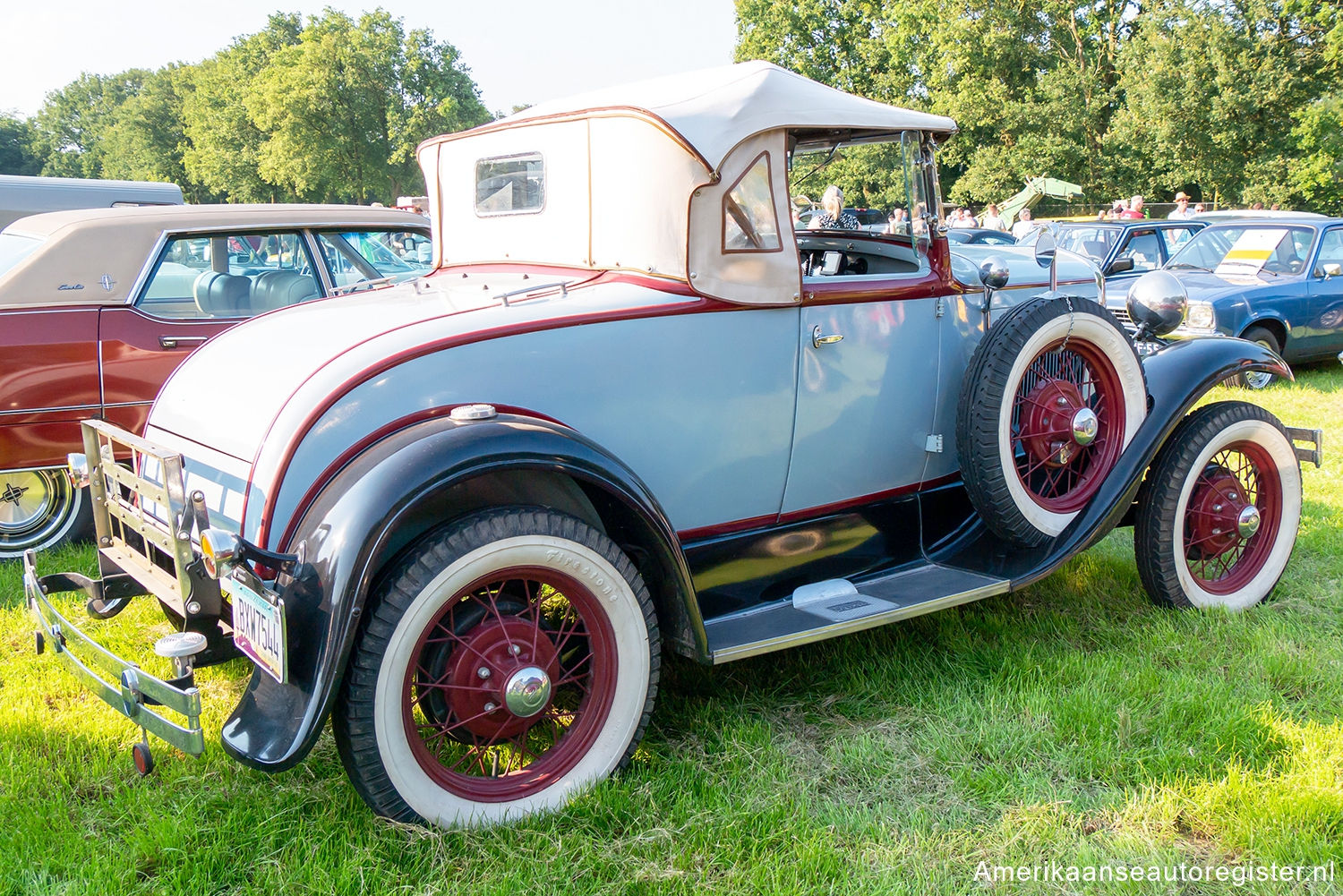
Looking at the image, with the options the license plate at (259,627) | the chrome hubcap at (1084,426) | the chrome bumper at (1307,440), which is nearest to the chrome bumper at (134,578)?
the license plate at (259,627)

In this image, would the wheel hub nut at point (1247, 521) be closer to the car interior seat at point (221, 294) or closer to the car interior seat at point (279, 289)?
the car interior seat at point (279, 289)

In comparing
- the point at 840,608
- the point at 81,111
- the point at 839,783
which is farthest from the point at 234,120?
the point at 81,111

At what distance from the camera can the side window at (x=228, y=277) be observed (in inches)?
194

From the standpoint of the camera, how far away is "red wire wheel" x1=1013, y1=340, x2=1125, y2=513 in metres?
3.56

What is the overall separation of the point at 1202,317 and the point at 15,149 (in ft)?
292

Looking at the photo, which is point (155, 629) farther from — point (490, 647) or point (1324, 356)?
point (1324, 356)

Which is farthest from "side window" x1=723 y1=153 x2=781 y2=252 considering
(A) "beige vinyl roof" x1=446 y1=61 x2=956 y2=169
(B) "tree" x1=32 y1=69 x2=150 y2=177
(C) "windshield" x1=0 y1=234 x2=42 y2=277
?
(B) "tree" x1=32 y1=69 x2=150 y2=177

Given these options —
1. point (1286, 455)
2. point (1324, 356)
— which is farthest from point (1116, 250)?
point (1286, 455)

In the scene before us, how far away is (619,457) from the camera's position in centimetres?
286

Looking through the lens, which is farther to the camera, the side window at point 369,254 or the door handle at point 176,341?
the side window at point 369,254

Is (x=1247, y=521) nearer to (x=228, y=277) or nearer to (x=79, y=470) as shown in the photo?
(x=79, y=470)

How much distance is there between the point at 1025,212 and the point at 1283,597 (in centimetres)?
2378

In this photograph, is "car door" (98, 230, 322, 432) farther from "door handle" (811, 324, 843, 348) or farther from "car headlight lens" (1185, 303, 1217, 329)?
"car headlight lens" (1185, 303, 1217, 329)

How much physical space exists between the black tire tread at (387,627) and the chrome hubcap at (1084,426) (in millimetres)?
2154
